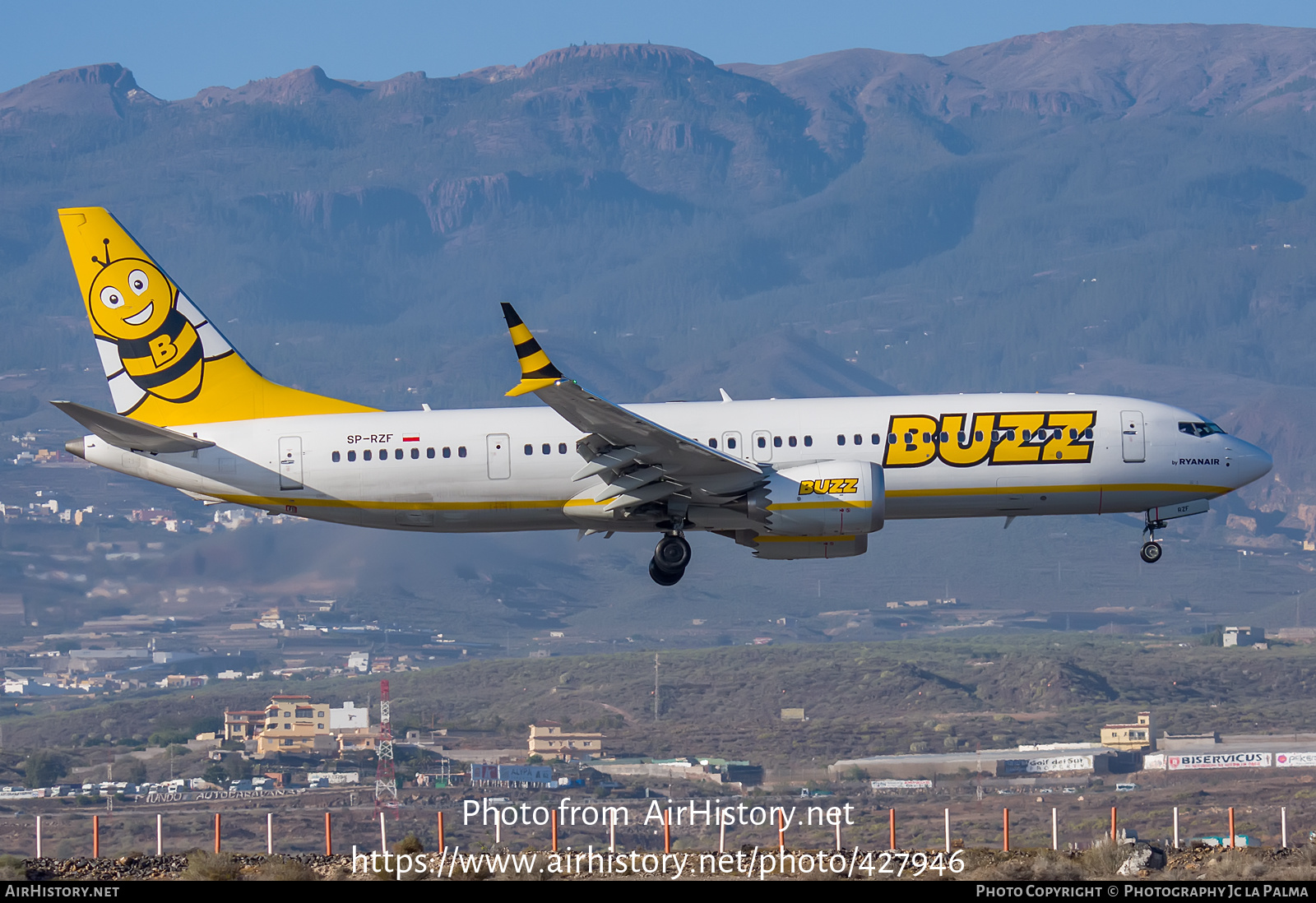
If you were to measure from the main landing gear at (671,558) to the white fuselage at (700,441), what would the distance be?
2.71 feet

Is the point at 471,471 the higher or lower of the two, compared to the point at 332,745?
higher

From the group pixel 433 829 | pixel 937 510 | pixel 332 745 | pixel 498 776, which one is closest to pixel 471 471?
pixel 937 510

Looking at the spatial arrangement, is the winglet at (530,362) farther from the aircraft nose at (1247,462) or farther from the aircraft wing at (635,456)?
the aircraft nose at (1247,462)

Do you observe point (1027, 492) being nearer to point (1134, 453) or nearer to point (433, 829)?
point (1134, 453)

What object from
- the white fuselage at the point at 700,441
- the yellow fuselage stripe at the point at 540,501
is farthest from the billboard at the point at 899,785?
the yellow fuselage stripe at the point at 540,501

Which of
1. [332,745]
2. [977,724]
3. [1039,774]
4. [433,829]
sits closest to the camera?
[433,829]

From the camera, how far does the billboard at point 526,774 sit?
14038cm

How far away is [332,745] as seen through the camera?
538ft

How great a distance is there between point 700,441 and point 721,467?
1.99 meters

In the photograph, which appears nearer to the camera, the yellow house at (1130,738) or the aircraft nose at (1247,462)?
the aircraft nose at (1247,462)

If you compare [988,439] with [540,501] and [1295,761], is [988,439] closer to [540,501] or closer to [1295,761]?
[540,501]

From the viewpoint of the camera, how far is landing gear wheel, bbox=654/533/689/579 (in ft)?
160
